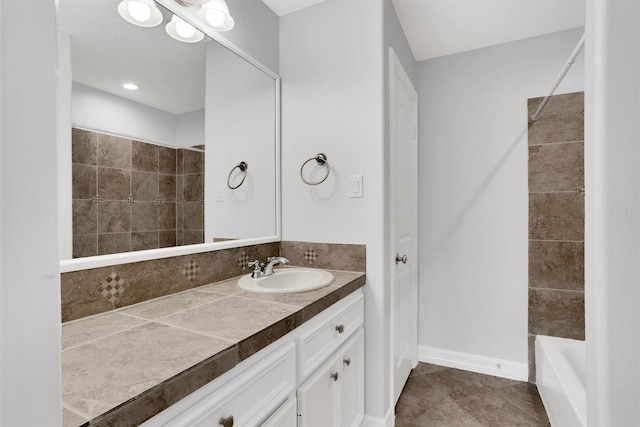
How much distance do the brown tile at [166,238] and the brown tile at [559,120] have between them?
7.80 ft

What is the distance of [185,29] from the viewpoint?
143cm

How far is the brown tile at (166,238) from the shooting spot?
133 cm

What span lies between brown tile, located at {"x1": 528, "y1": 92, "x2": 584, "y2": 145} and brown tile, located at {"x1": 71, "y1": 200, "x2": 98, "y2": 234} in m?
2.60

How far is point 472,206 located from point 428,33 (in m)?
1.29

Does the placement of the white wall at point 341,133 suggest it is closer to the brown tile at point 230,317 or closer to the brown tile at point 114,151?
the brown tile at point 230,317

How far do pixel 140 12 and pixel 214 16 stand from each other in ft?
1.12

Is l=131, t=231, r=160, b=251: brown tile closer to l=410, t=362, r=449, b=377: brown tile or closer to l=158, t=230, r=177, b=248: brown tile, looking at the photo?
l=158, t=230, r=177, b=248: brown tile

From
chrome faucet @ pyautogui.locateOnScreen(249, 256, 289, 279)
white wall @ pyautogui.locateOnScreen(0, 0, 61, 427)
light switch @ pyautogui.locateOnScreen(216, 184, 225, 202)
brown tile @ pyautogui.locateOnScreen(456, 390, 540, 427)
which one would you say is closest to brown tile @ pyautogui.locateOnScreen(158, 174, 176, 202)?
light switch @ pyautogui.locateOnScreen(216, 184, 225, 202)

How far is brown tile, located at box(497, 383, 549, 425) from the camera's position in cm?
192

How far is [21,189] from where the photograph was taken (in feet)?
1.13

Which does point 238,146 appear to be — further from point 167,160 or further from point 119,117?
point 119,117

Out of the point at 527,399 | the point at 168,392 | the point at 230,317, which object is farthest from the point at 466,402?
the point at 168,392

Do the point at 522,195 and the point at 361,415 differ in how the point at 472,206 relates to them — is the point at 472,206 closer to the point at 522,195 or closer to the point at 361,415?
the point at 522,195

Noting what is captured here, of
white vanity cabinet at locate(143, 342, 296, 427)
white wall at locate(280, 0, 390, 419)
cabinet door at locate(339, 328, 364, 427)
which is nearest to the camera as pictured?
white vanity cabinet at locate(143, 342, 296, 427)
